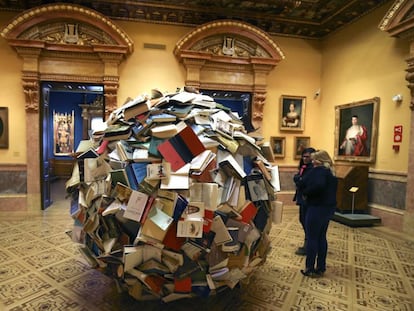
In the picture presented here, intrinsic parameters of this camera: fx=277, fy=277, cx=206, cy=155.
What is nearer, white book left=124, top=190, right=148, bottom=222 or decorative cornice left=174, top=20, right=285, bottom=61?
white book left=124, top=190, right=148, bottom=222

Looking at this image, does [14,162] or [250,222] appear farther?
[14,162]

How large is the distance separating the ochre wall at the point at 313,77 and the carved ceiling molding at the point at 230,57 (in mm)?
311

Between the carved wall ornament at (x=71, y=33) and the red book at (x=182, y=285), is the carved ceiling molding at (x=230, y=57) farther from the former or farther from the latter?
the red book at (x=182, y=285)

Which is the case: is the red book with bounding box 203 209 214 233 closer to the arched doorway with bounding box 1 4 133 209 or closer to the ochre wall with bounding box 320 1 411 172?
the ochre wall with bounding box 320 1 411 172

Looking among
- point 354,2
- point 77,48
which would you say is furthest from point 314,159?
point 77,48

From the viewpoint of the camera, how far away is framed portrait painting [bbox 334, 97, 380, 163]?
5180mm

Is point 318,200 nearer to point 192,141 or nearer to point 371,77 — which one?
point 192,141

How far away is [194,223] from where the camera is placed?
5.55ft

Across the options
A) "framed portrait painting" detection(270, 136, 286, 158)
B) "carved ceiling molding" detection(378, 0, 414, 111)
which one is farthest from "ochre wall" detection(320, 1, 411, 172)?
"framed portrait painting" detection(270, 136, 286, 158)

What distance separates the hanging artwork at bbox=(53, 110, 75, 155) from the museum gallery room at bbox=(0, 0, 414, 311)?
1.68 metres

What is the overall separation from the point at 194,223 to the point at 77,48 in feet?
16.8

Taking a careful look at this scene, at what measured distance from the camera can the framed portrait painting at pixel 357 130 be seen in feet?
17.0

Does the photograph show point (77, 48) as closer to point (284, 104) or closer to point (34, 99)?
point (34, 99)

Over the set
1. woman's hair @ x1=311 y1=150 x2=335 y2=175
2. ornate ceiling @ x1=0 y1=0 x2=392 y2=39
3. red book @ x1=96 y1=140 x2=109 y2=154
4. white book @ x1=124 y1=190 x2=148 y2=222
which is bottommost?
white book @ x1=124 y1=190 x2=148 y2=222
